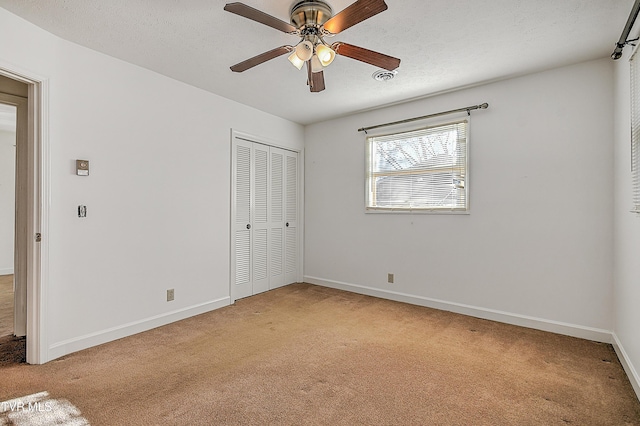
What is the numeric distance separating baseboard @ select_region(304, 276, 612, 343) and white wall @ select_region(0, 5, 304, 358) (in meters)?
1.89

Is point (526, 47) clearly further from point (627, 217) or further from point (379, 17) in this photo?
point (627, 217)

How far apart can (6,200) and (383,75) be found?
686 centimetres

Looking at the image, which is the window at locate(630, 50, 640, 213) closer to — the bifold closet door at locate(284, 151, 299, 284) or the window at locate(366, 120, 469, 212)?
the window at locate(366, 120, 469, 212)

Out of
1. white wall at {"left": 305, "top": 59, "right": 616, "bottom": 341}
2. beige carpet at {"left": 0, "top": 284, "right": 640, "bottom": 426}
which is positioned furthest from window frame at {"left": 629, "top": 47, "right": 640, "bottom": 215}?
beige carpet at {"left": 0, "top": 284, "right": 640, "bottom": 426}

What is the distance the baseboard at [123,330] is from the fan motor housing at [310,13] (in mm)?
2971

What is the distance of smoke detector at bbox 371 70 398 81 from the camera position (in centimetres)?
309

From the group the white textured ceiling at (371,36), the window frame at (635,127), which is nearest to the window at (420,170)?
the white textured ceiling at (371,36)

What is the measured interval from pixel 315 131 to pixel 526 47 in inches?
116

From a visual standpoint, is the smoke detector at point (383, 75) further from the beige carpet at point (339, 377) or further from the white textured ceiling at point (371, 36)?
the beige carpet at point (339, 377)

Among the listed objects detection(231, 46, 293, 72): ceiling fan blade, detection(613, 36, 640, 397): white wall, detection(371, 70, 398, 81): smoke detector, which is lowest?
detection(613, 36, 640, 397): white wall

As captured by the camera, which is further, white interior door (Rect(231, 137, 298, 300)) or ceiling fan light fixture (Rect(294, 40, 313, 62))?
white interior door (Rect(231, 137, 298, 300))

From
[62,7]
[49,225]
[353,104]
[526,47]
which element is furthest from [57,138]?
[526,47]

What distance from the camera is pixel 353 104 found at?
13.3ft

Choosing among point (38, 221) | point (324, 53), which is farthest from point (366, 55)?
point (38, 221)
